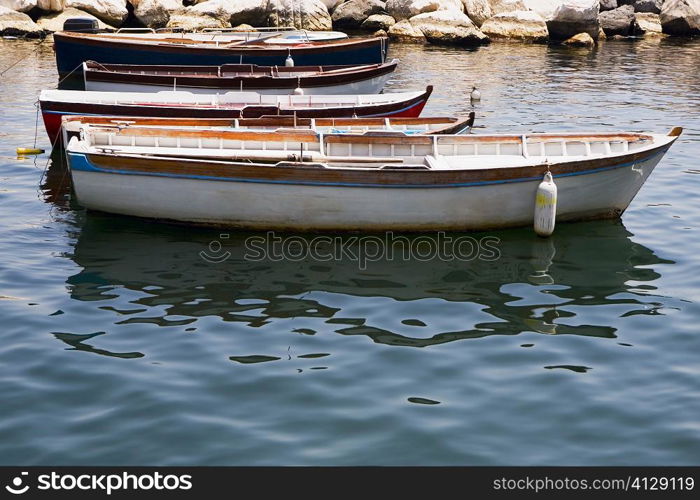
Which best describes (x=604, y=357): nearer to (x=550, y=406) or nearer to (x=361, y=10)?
(x=550, y=406)

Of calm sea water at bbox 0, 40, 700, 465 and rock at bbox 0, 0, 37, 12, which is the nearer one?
calm sea water at bbox 0, 40, 700, 465

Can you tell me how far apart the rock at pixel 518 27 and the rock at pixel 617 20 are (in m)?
3.42

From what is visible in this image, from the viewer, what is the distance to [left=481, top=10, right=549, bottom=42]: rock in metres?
41.5

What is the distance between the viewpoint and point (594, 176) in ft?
47.7

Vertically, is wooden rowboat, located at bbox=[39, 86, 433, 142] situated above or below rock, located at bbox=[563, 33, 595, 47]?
above

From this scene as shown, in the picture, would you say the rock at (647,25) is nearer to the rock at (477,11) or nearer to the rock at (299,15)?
the rock at (477,11)

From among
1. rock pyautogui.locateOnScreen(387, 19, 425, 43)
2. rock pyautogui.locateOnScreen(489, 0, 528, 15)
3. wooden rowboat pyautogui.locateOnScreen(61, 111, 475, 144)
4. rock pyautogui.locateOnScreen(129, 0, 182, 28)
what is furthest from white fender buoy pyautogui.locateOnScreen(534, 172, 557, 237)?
rock pyautogui.locateOnScreen(489, 0, 528, 15)

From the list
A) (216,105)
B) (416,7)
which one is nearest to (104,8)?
(416,7)

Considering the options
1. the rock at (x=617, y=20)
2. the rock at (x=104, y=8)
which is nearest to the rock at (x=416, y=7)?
the rock at (x=617, y=20)

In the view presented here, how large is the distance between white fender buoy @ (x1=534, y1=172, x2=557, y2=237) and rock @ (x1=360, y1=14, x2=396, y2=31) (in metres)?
29.0

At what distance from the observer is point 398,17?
41969mm

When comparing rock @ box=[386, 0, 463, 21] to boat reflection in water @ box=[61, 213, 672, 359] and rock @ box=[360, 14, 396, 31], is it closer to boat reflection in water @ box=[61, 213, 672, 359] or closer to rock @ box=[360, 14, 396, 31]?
rock @ box=[360, 14, 396, 31]

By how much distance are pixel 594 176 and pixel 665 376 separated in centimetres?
511

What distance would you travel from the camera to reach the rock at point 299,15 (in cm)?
4009
